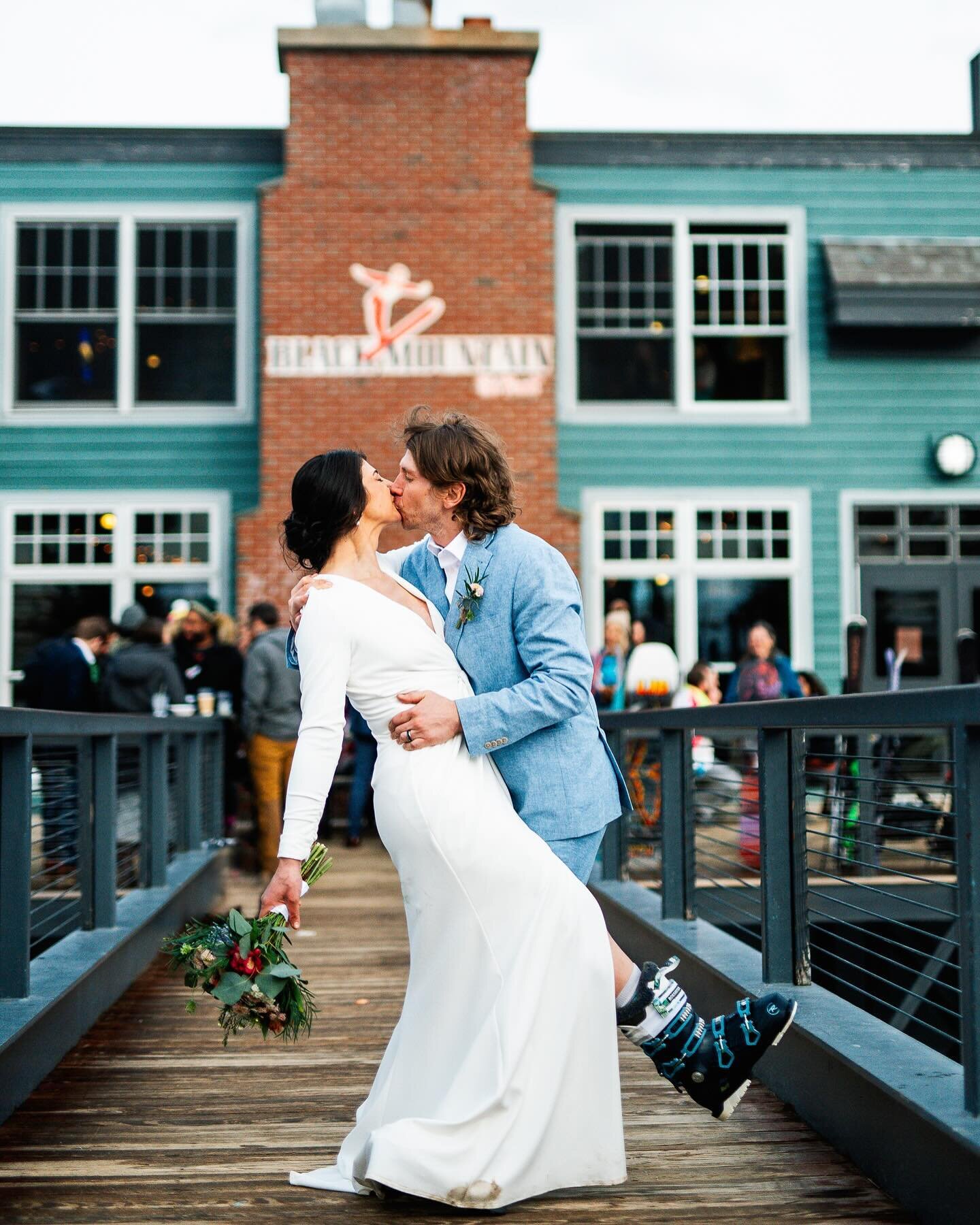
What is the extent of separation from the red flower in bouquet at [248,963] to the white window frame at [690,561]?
10311mm

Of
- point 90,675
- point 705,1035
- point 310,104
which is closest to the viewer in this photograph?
point 705,1035

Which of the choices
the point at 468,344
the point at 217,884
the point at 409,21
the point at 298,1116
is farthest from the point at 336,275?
the point at 298,1116

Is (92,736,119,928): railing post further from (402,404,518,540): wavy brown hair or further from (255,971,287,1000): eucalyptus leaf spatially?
(402,404,518,540): wavy brown hair

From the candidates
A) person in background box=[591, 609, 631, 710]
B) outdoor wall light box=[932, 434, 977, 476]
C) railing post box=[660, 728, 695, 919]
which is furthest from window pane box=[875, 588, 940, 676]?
railing post box=[660, 728, 695, 919]

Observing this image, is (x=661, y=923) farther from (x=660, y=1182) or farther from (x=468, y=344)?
(x=468, y=344)

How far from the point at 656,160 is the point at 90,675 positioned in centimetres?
744

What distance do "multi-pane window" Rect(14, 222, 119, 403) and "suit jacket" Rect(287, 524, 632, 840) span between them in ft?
36.2

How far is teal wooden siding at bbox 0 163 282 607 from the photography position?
13.5m

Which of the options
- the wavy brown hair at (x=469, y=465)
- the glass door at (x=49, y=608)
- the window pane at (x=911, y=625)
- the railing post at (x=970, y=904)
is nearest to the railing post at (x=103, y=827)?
the wavy brown hair at (x=469, y=465)

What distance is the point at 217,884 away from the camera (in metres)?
8.89

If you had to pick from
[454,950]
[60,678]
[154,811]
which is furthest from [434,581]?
[60,678]

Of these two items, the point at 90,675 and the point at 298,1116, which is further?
the point at 90,675

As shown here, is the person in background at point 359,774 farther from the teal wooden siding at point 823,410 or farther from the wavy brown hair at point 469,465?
the wavy brown hair at point 469,465

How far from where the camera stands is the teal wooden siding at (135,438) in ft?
44.2
